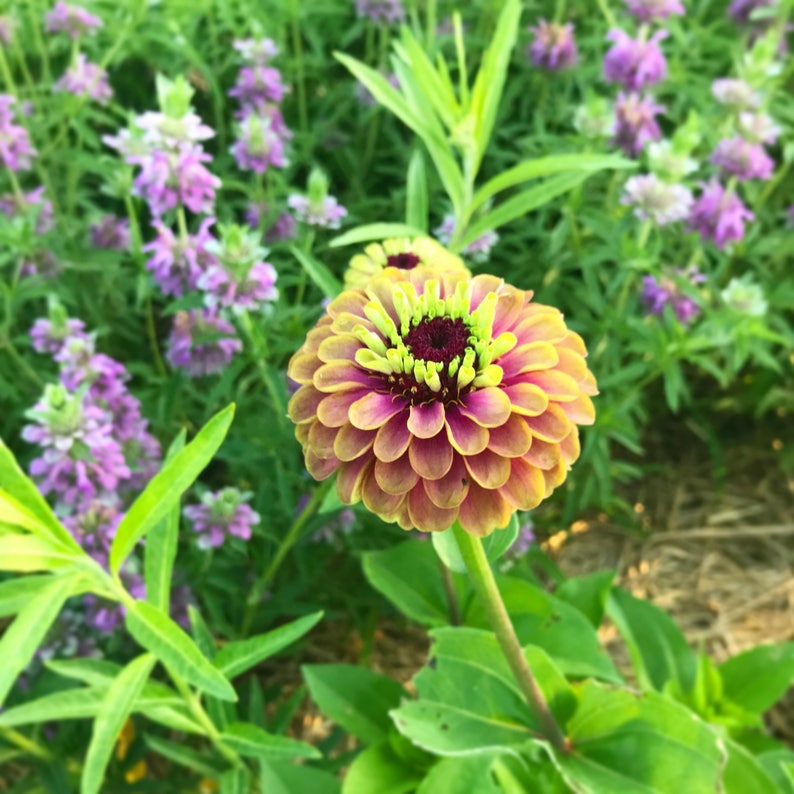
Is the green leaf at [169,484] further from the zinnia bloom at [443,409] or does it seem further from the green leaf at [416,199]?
the green leaf at [416,199]

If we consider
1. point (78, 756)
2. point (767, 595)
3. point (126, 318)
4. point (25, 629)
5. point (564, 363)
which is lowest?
point (767, 595)

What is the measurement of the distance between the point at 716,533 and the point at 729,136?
0.80m

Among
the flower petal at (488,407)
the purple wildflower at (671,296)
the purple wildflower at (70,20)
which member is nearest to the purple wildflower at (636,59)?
the purple wildflower at (671,296)

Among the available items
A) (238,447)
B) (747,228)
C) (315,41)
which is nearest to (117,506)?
(238,447)

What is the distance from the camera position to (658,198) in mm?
1059

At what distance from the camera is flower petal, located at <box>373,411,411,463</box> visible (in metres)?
0.45

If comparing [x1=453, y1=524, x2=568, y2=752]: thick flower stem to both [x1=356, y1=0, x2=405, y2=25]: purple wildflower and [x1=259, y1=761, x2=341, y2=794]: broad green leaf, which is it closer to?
[x1=259, y1=761, x2=341, y2=794]: broad green leaf

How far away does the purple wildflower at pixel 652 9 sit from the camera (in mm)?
1208

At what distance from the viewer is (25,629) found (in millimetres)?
550

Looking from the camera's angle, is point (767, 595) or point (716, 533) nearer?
point (767, 595)

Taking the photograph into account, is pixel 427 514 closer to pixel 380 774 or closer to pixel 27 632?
pixel 27 632

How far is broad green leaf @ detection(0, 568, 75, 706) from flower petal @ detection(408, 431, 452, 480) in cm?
30

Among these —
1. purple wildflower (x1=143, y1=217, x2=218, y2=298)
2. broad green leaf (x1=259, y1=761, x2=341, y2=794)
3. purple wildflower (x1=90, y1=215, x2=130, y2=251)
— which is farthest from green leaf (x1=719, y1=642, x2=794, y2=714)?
purple wildflower (x1=90, y1=215, x2=130, y2=251)

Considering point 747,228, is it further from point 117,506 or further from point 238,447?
point 117,506
